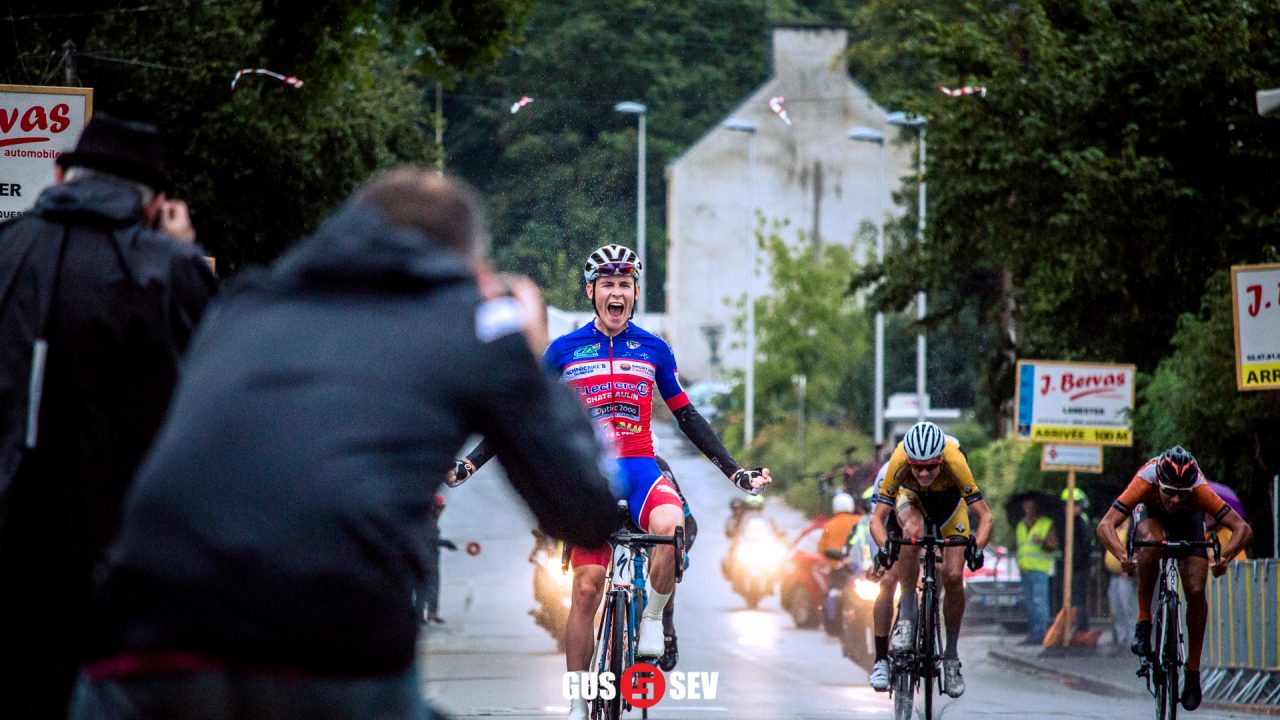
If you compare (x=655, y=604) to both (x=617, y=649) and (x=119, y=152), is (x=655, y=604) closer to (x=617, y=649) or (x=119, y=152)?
(x=617, y=649)

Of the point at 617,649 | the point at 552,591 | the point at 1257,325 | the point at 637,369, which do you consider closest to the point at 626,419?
the point at 637,369

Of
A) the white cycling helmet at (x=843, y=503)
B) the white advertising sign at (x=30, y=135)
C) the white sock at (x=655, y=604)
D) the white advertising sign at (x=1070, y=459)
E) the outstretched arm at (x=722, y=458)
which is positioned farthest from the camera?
the white cycling helmet at (x=843, y=503)

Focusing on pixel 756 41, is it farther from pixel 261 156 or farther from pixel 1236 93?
pixel 1236 93

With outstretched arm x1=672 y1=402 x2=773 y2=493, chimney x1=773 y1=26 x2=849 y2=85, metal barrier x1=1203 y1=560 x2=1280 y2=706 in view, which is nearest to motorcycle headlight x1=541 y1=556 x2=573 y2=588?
metal barrier x1=1203 y1=560 x2=1280 y2=706

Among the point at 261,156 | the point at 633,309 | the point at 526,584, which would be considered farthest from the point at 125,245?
the point at 526,584

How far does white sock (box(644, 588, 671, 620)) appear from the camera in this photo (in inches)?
392

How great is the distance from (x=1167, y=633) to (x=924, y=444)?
1992mm

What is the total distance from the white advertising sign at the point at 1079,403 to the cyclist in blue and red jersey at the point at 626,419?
591 inches

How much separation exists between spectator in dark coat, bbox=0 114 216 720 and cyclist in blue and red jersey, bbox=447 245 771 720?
16.4 ft

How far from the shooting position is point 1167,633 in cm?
1271

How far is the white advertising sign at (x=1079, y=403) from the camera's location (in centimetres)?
2497

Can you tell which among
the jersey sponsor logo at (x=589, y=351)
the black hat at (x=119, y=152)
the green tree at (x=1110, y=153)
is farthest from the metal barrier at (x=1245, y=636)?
the black hat at (x=119, y=152)

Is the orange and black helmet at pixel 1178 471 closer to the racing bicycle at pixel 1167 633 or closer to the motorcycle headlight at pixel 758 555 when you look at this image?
the racing bicycle at pixel 1167 633

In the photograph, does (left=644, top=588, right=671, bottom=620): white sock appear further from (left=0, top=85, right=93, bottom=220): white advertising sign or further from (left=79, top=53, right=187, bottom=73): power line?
(left=79, top=53, right=187, bottom=73): power line
